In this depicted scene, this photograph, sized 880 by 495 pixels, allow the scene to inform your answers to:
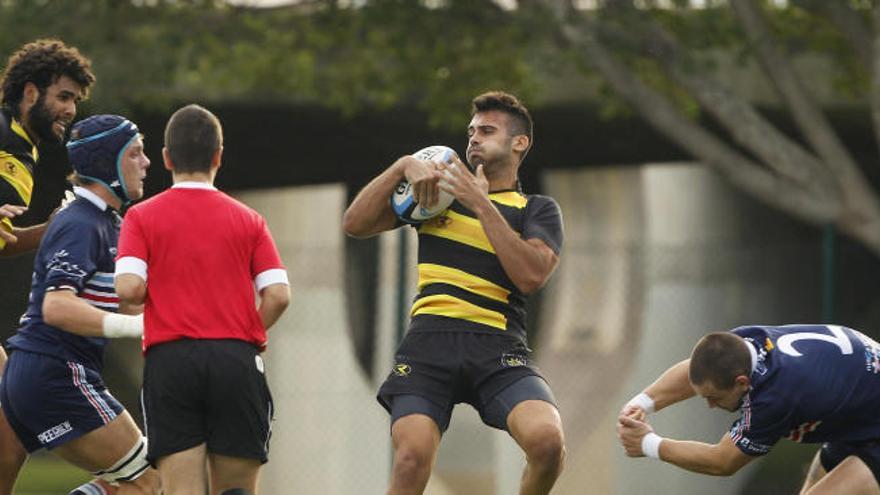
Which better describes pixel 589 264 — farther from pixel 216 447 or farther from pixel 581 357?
pixel 216 447

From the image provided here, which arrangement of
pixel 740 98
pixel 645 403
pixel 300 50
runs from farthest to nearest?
pixel 300 50
pixel 740 98
pixel 645 403

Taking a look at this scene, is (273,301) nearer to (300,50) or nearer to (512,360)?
(512,360)

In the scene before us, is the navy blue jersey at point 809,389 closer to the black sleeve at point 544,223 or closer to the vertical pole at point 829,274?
the black sleeve at point 544,223

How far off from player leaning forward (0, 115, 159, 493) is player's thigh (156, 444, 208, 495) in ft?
1.88

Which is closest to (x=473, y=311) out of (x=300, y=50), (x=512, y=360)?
(x=512, y=360)

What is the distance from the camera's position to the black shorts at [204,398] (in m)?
6.02

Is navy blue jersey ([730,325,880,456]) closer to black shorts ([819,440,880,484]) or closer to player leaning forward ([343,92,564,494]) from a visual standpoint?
black shorts ([819,440,880,484])

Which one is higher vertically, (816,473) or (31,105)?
(31,105)

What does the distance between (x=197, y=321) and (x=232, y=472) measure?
61 cm

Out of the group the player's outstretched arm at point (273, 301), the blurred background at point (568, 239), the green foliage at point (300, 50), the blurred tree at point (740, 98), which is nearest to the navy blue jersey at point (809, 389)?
the player's outstretched arm at point (273, 301)

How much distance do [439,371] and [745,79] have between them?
9709 millimetres

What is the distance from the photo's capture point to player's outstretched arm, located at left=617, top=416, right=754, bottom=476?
6.84 m

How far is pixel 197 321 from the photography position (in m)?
6.03

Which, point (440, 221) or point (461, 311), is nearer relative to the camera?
point (461, 311)
